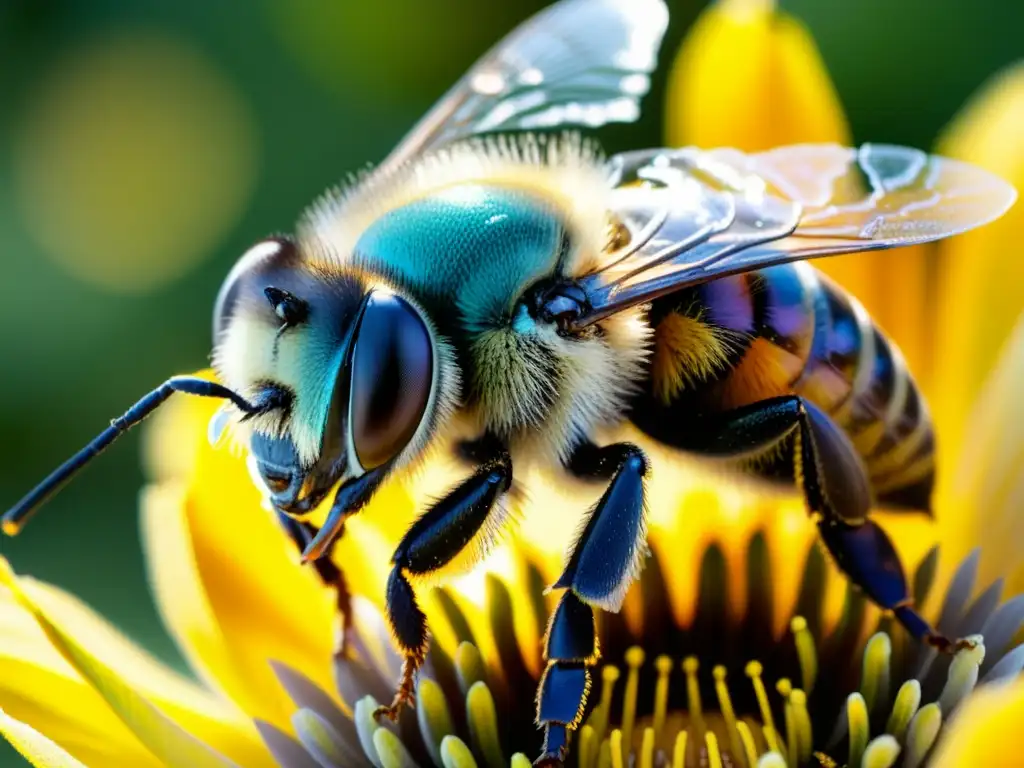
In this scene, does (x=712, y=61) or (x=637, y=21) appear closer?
(x=637, y=21)

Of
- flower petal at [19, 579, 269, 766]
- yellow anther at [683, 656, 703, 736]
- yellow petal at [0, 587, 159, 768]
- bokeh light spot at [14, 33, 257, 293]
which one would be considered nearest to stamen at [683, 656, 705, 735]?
yellow anther at [683, 656, 703, 736]

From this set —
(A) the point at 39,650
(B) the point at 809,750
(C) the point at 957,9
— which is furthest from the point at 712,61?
(A) the point at 39,650

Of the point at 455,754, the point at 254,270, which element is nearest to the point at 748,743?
the point at 455,754

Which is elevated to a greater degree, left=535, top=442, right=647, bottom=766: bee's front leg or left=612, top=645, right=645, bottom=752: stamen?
left=535, top=442, right=647, bottom=766: bee's front leg

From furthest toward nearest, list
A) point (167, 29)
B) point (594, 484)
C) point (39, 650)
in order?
point (167, 29) < point (39, 650) < point (594, 484)

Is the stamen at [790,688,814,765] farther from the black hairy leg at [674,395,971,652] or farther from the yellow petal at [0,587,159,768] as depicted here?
the yellow petal at [0,587,159,768]

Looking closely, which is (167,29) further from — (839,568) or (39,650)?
(839,568)
